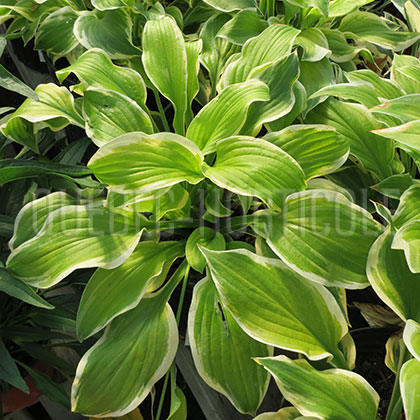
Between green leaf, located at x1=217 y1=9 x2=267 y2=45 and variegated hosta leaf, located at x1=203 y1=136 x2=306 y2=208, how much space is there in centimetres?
29

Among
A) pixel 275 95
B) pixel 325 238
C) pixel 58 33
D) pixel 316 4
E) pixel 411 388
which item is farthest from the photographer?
pixel 58 33

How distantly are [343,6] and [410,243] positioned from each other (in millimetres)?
505

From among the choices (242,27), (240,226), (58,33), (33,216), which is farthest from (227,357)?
(58,33)

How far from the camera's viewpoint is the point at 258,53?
68 cm

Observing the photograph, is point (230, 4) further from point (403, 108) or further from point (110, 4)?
point (403, 108)

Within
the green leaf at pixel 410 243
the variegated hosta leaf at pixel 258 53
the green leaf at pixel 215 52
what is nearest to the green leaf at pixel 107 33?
the green leaf at pixel 215 52

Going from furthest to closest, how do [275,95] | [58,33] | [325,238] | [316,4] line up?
[58,33]
[316,4]
[275,95]
[325,238]

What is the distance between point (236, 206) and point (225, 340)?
0.33m

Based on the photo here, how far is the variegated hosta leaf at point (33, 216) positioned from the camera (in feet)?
1.90

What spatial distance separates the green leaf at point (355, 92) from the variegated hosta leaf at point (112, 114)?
0.76ft

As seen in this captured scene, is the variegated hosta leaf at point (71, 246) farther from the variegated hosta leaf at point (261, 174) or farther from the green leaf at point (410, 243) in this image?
the green leaf at point (410, 243)

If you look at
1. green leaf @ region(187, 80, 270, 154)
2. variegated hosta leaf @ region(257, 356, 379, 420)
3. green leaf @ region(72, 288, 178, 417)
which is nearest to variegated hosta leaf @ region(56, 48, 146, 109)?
green leaf @ region(187, 80, 270, 154)

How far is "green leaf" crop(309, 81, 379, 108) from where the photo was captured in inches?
24.1

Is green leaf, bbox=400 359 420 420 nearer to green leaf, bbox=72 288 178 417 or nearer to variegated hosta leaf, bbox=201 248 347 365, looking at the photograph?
variegated hosta leaf, bbox=201 248 347 365
